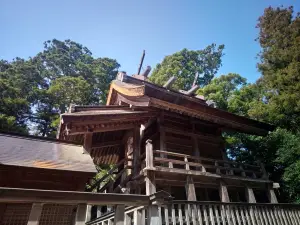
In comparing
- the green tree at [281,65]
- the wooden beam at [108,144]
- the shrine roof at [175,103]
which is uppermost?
the green tree at [281,65]

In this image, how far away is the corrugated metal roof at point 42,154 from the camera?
455cm

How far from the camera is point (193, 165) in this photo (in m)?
8.24

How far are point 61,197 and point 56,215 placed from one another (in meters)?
2.82

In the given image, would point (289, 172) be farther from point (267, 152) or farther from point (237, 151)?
point (237, 151)

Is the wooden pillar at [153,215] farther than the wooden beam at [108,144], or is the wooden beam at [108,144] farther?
the wooden beam at [108,144]

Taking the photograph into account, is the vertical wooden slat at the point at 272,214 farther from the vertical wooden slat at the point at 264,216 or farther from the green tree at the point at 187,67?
the green tree at the point at 187,67

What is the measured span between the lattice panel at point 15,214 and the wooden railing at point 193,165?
3747mm

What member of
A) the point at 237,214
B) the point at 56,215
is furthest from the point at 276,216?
the point at 56,215

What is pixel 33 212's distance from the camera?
2.63m

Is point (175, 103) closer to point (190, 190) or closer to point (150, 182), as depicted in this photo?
point (150, 182)

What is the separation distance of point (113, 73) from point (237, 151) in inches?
924

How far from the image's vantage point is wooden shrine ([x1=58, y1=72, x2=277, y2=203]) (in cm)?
712

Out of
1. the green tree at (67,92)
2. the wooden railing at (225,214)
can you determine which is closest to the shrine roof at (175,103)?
the wooden railing at (225,214)

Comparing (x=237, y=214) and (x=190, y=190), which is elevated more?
(x=190, y=190)
